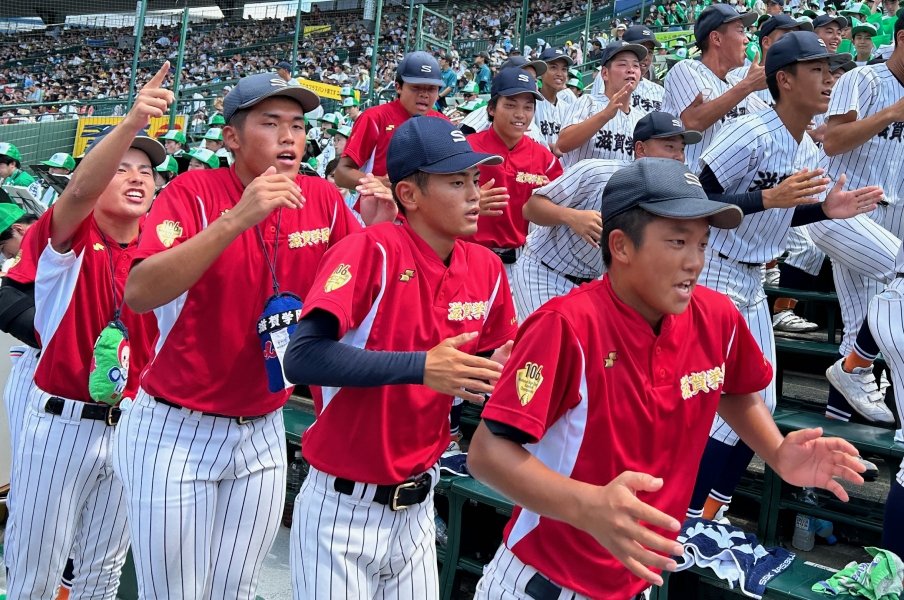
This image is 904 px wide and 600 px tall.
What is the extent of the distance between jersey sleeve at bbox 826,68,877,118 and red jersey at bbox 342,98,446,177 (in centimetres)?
235

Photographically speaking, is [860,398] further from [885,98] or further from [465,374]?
[465,374]

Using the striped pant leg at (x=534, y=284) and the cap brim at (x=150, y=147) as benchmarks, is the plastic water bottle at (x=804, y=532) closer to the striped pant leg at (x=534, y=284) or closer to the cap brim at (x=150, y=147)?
the striped pant leg at (x=534, y=284)

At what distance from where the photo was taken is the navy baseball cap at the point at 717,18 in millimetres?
5910

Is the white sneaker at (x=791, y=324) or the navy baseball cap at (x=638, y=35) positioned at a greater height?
the navy baseball cap at (x=638, y=35)

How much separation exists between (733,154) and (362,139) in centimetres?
253

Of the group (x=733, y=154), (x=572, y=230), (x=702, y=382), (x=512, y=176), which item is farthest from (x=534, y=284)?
(x=702, y=382)

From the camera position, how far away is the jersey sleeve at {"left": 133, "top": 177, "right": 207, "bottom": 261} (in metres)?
2.79

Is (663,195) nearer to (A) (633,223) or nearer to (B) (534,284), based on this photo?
(A) (633,223)

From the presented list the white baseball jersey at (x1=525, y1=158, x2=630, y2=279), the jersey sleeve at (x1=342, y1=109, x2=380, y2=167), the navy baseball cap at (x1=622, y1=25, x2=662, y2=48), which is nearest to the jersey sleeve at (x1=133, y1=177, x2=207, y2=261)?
the white baseball jersey at (x1=525, y1=158, x2=630, y2=279)

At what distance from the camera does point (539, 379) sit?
191 cm

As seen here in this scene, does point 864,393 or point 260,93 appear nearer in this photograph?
point 260,93

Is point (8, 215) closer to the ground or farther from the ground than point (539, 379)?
closer to the ground

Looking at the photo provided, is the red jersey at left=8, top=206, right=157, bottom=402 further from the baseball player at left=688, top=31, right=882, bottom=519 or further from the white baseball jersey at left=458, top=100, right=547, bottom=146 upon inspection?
the white baseball jersey at left=458, top=100, right=547, bottom=146

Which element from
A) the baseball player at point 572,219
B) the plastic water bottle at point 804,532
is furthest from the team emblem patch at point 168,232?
the plastic water bottle at point 804,532
